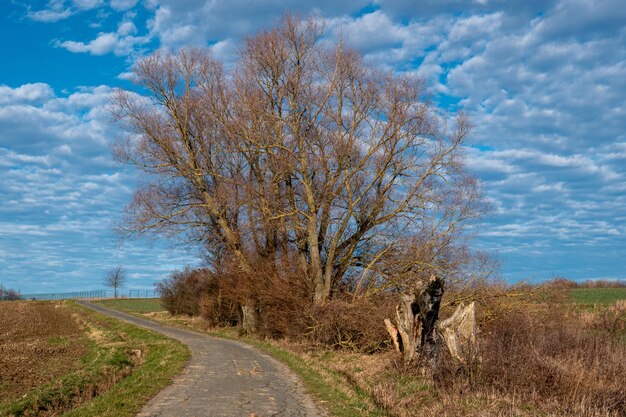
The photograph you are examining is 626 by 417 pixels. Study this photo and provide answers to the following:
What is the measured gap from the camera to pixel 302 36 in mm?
25672

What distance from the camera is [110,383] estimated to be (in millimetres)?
15539

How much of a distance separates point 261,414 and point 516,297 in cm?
1351

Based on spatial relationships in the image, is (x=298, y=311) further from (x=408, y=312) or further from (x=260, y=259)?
(x=408, y=312)

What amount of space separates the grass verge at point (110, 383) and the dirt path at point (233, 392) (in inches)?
17.2

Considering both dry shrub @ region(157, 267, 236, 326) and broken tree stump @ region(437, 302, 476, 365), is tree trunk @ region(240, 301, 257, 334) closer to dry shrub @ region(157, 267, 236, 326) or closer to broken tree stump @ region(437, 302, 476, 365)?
dry shrub @ region(157, 267, 236, 326)

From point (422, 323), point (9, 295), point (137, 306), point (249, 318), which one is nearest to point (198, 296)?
point (249, 318)

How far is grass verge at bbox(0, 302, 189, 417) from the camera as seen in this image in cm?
1073

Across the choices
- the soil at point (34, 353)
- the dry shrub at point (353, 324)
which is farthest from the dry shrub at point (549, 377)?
the soil at point (34, 353)

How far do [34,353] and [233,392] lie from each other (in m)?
14.8

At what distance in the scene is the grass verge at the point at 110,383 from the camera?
1073 centimetres

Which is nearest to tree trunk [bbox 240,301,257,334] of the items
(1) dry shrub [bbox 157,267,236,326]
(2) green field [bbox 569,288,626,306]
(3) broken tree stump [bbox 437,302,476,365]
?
(1) dry shrub [bbox 157,267,236,326]

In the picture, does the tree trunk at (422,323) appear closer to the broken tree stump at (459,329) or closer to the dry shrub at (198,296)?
the broken tree stump at (459,329)

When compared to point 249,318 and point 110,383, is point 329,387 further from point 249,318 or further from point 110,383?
point 249,318

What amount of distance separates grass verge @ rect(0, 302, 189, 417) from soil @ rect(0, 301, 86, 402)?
0.70 metres
